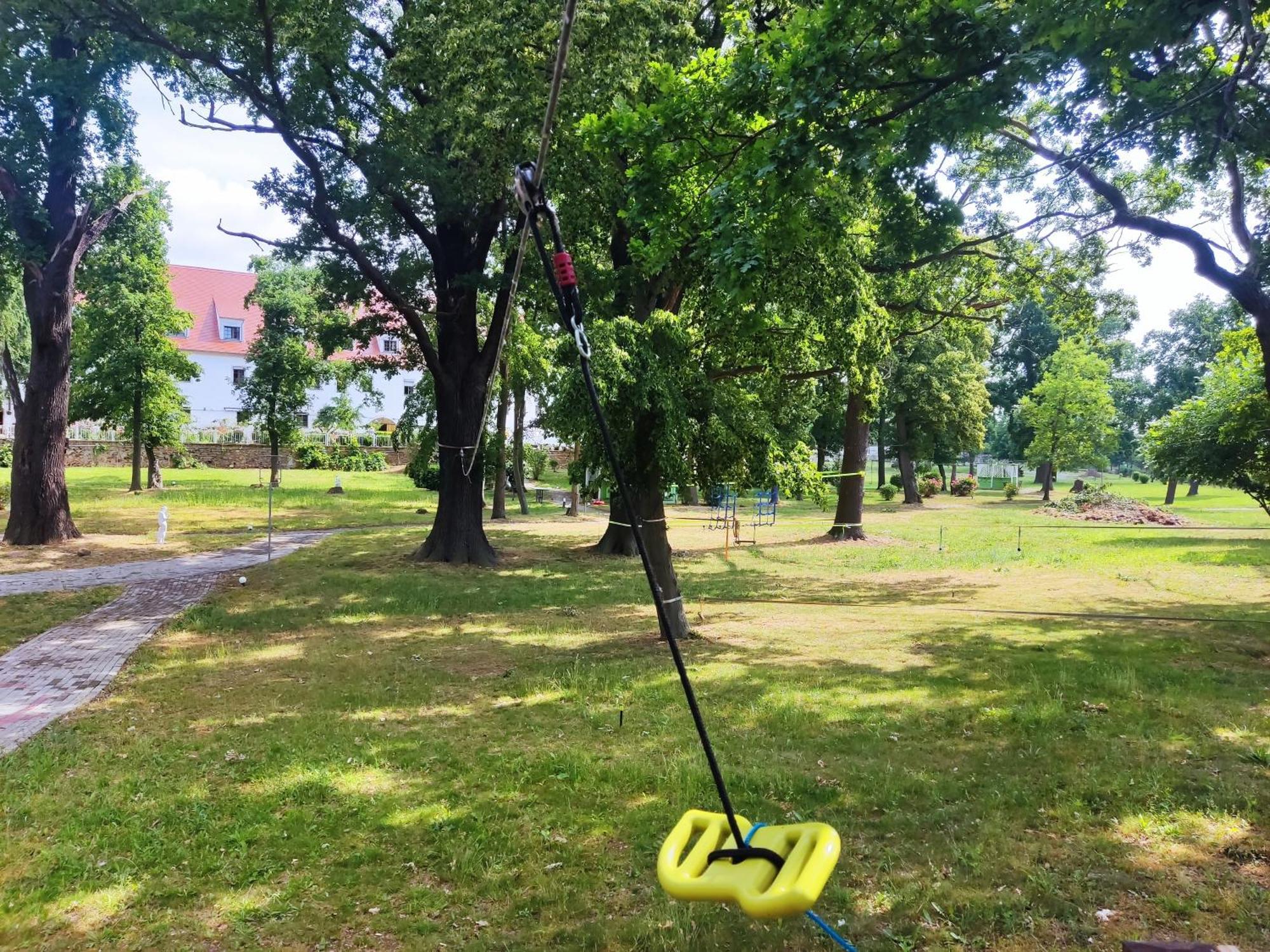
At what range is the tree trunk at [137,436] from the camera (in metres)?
25.8

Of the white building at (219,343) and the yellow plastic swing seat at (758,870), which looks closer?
the yellow plastic swing seat at (758,870)

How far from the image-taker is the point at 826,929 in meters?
3.02

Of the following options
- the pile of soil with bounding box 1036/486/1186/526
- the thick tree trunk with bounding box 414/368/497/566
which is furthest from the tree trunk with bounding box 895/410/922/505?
the thick tree trunk with bounding box 414/368/497/566

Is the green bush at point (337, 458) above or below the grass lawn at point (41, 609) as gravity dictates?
above

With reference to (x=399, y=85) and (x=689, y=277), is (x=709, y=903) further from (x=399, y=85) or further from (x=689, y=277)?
(x=399, y=85)

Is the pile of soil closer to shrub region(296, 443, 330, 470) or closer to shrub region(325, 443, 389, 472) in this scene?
shrub region(325, 443, 389, 472)

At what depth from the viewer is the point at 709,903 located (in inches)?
143

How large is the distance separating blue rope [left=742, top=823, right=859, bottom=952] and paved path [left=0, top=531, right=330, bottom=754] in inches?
203

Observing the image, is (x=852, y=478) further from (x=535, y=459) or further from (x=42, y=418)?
(x=535, y=459)

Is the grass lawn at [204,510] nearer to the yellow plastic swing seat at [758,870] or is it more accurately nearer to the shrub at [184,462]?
the shrub at [184,462]

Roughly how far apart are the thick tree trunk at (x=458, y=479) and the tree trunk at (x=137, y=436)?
626 inches

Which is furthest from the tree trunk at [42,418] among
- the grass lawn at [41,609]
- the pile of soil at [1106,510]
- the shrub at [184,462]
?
the pile of soil at [1106,510]

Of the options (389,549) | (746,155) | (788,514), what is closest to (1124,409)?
(788,514)

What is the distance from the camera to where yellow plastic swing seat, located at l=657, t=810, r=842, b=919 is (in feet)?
8.36
